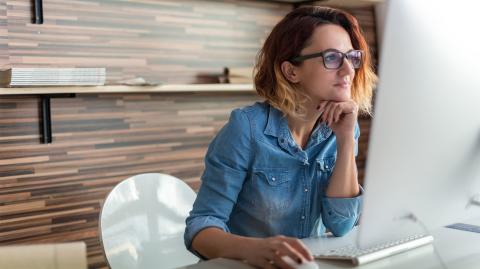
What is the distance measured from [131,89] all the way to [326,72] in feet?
3.66

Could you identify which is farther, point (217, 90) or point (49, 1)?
point (217, 90)

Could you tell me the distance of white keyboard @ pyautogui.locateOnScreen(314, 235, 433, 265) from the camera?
1125 millimetres

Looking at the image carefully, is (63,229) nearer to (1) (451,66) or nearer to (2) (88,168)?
(2) (88,168)

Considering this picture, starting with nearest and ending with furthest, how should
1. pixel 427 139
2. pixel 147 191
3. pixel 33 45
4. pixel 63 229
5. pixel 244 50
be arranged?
pixel 427 139 → pixel 147 191 → pixel 33 45 → pixel 63 229 → pixel 244 50

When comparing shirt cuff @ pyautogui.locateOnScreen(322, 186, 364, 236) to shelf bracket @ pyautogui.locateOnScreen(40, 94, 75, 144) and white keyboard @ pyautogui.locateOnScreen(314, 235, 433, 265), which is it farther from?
shelf bracket @ pyautogui.locateOnScreen(40, 94, 75, 144)

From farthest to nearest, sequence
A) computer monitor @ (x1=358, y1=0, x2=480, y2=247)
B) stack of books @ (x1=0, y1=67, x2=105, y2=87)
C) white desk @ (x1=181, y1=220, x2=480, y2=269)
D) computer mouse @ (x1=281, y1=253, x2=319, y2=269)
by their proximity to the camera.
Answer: stack of books @ (x1=0, y1=67, x2=105, y2=87) → white desk @ (x1=181, y1=220, x2=480, y2=269) → computer mouse @ (x1=281, y1=253, x2=319, y2=269) → computer monitor @ (x1=358, y1=0, x2=480, y2=247)

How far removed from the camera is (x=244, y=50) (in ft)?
9.45

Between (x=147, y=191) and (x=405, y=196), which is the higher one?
(x=405, y=196)

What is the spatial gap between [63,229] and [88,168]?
0.27 meters

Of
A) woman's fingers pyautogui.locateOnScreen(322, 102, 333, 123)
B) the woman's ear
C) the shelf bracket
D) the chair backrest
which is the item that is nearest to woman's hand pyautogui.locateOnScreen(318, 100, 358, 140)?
woman's fingers pyautogui.locateOnScreen(322, 102, 333, 123)

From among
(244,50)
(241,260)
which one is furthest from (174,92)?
(241,260)

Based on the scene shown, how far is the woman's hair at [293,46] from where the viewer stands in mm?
1478

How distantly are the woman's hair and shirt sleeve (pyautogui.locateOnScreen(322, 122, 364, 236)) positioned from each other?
0.25 meters

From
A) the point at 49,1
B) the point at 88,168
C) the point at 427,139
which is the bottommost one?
the point at 88,168
